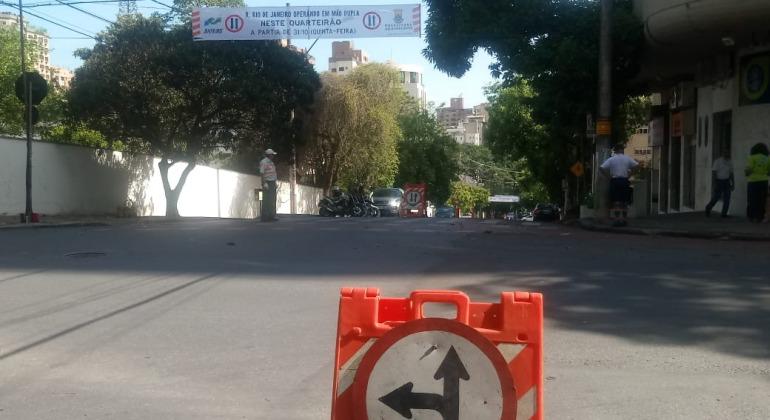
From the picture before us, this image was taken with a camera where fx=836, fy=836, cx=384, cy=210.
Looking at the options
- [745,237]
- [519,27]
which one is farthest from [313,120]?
[745,237]

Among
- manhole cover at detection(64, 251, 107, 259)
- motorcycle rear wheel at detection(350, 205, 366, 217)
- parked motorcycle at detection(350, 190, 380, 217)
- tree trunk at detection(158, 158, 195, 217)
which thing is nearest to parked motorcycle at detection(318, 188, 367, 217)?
motorcycle rear wheel at detection(350, 205, 366, 217)

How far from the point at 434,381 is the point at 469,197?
329 ft

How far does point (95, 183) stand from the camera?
28672 millimetres

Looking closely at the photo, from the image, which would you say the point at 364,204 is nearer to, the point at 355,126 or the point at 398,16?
the point at 355,126

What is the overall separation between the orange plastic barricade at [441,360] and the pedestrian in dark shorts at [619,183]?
1640 cm

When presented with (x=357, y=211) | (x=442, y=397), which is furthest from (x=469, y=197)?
(x=442, y=397)

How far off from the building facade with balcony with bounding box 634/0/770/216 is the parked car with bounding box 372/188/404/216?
16434 millimetres

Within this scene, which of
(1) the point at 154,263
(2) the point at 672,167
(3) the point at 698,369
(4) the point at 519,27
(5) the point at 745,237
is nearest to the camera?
(3) the point at 698,369

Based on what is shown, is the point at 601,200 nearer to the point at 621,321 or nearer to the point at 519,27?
the point at 519,27

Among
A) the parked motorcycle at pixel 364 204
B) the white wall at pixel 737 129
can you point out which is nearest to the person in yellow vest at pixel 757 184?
the white wall at pixel 737 129

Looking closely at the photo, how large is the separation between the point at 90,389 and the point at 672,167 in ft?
88.3

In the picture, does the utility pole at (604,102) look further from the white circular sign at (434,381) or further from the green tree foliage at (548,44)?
the white circular sign at (434,381)

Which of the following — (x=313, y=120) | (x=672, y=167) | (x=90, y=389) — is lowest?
(x=90, y=389)

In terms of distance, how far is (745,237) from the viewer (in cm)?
1541
